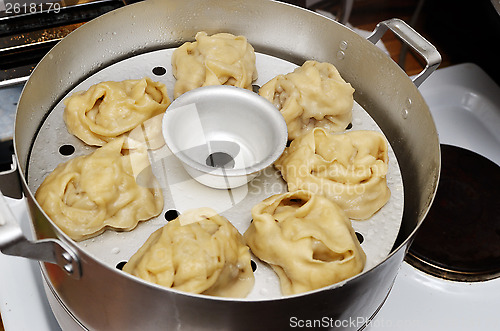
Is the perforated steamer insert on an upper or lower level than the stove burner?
upper

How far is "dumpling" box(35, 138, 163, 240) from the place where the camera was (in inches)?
46.5

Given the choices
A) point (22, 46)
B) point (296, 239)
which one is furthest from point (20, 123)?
point (296, 239)

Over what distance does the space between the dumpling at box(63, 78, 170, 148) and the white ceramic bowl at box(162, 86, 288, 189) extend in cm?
10

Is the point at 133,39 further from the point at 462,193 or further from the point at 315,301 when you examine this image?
the point at 462,193

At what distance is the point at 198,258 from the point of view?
43.6 inches

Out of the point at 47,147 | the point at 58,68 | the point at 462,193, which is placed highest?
the point at 58,68

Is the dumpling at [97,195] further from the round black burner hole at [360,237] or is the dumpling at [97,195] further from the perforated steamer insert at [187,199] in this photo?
the round black burner hole at [360,237]

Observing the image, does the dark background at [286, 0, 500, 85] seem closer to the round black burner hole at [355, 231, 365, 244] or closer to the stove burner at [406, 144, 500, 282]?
the stove burner at [406, 144, 500, 282]

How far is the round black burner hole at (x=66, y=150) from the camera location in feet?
4.46

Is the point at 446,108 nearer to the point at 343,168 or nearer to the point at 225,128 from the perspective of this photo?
the point at 343,168

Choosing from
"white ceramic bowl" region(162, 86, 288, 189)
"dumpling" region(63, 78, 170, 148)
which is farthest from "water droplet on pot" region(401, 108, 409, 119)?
"dumpling" region(63, 78, 170, 148)

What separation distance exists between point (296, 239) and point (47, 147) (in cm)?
67

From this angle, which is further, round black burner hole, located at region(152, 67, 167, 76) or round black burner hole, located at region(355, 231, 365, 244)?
round black burner hole, located at region(152, 67, 167, 76)

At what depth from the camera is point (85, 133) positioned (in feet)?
4.44
